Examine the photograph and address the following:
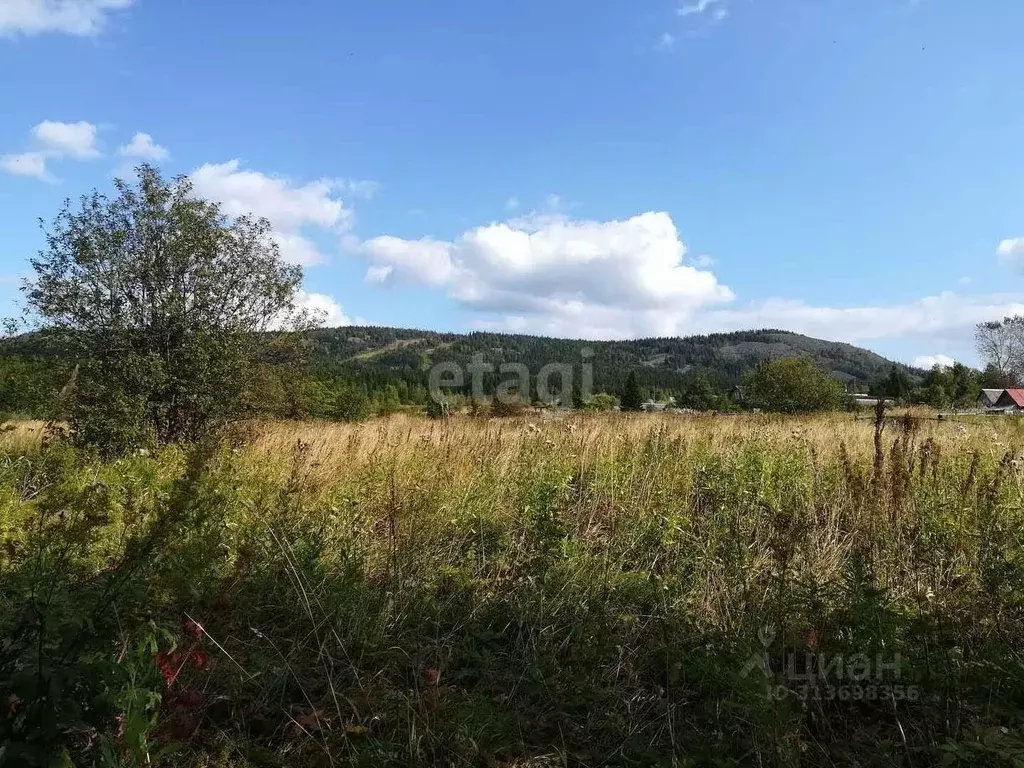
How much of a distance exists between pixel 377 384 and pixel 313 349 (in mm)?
83683

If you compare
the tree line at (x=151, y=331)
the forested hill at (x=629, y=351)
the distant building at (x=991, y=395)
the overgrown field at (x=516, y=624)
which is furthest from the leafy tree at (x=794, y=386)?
the forested hill at (x=629, y=351)

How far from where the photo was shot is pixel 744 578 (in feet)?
9.93

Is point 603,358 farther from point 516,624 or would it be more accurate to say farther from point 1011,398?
point 516,624

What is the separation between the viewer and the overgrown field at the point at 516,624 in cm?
201

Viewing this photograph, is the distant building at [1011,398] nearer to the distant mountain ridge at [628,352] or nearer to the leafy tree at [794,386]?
the leafy tree at [794,386]

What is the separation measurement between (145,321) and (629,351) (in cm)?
19117

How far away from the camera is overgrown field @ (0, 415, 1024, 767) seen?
201 cm

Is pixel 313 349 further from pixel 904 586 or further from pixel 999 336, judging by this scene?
pixel 999 336

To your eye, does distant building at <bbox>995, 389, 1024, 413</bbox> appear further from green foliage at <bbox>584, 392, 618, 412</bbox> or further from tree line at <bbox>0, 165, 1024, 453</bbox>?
tree line at <bbox>0, 165, 1024, 453</bbox>

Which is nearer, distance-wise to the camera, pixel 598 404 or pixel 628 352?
pixel 598 404

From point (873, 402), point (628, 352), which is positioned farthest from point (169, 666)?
point (628, 352)

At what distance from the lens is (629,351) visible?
19462 centimetres

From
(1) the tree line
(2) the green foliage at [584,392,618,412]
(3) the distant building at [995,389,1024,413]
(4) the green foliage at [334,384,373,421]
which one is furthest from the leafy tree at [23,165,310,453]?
(3) the distant building at [995,389,1024,413]

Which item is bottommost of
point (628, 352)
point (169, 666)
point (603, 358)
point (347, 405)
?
point (169, 666)
